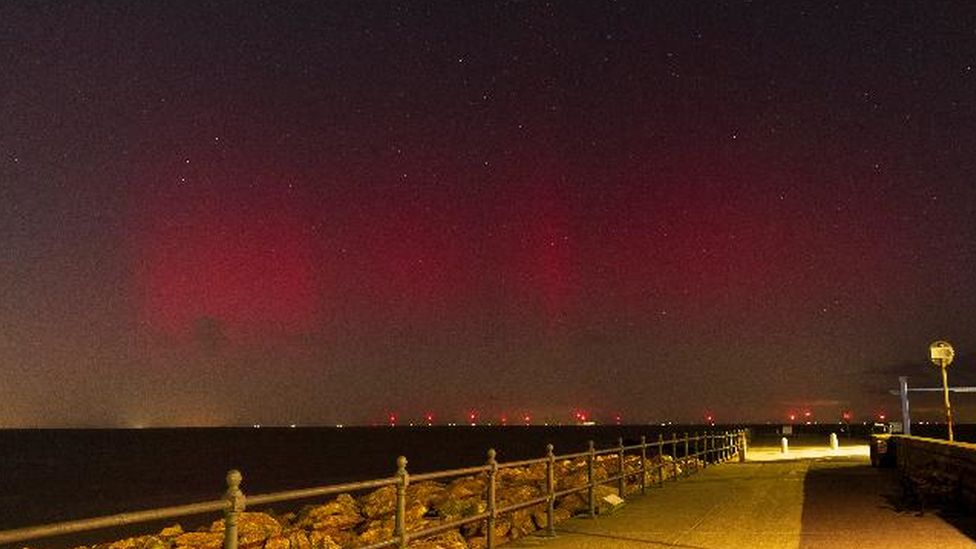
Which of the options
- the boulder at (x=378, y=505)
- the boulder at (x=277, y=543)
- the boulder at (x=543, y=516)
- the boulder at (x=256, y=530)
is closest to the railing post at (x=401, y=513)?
the boulder at (x=543, y=516)

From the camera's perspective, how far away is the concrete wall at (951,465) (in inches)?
581

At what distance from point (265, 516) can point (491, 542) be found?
11923 mm

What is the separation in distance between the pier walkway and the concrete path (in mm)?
12

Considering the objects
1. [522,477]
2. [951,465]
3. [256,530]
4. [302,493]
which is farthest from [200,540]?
[302,493]

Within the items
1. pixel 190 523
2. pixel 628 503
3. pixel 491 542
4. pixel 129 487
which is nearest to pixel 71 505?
pixel 129 487

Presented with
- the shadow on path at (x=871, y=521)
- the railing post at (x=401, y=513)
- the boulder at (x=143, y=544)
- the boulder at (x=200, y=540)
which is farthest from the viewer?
the boulder at (x=200, y=540)

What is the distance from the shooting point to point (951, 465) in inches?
648

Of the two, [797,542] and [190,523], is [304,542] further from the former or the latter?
[190,523]

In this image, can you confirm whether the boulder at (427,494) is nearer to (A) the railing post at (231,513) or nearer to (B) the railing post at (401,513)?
(B) the railing post at (401,513)

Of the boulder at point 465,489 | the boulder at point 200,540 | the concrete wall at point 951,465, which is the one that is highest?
the concrete wall at point 951,465

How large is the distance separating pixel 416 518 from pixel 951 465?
10910 millimetres

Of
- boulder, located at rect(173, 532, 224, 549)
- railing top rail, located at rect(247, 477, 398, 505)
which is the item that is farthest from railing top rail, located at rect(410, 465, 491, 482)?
boulder, located at rect(173, 532, 224, 549)

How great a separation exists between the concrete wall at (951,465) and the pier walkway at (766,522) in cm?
71

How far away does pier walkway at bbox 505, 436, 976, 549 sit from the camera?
11.8 metres
